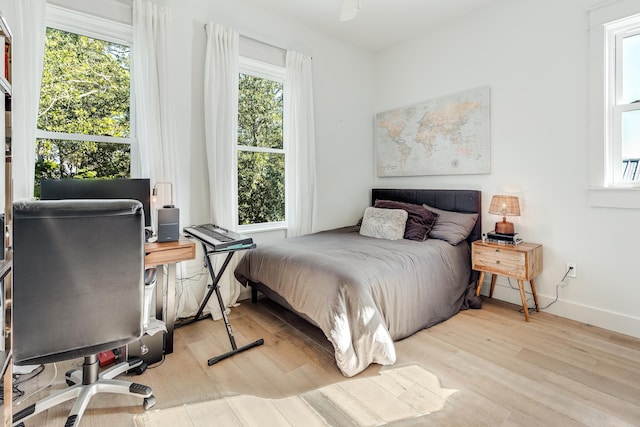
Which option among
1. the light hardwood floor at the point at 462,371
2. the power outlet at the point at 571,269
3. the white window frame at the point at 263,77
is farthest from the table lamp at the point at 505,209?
the white window frame at the point at 263,77

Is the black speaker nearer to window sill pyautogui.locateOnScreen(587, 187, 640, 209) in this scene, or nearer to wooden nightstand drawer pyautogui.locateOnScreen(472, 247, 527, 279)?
wooden nightstand drawer pyautogui.locateOnScreen(472, 247, 527, 279)

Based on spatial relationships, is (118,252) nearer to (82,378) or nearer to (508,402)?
(82,378)

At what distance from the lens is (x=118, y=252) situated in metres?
1.42

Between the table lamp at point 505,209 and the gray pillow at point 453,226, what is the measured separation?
0.85ft

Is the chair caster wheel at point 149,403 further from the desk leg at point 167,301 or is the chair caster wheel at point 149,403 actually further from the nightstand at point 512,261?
the nightstand at point 512,261

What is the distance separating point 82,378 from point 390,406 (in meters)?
1.61

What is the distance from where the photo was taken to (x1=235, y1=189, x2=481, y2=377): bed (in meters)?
1.94

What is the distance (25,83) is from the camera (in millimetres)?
2023

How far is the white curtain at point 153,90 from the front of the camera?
2477 mm

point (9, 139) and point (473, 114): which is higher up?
point (473, 114)

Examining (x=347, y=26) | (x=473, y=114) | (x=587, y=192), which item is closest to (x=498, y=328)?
(x=587, y=192)

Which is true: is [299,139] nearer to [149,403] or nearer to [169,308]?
[169,308]

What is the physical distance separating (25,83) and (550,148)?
4031 mm

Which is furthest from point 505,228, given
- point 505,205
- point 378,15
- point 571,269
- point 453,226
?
point 378,15
